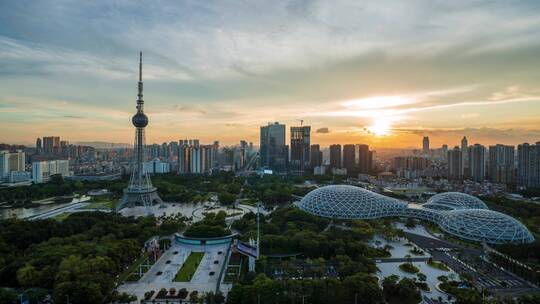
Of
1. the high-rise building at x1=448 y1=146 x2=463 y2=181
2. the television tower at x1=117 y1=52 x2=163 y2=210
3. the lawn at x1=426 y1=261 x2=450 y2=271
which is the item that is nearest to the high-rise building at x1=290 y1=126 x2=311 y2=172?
the high-rise building at x1=448 y1=146 x2=463 y2=181

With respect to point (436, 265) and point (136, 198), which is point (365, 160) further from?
point (436, 265)

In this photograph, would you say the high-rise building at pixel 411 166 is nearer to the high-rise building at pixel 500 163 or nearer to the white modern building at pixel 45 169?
the high-rise building at pixel 500 163

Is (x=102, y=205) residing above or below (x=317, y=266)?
below

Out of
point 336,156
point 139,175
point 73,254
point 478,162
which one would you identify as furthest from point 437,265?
point 336,156

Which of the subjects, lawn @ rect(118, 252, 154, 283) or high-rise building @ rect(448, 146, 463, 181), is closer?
lawn @ rect(118, 252, 154, 283)

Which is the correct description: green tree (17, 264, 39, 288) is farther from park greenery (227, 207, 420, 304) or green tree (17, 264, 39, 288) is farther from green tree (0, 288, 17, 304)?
park greenery (227, 207, 420, 304)

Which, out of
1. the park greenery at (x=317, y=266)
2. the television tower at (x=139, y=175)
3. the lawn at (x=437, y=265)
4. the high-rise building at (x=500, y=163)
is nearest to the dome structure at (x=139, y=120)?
the television tower at (x=139, y=175)
